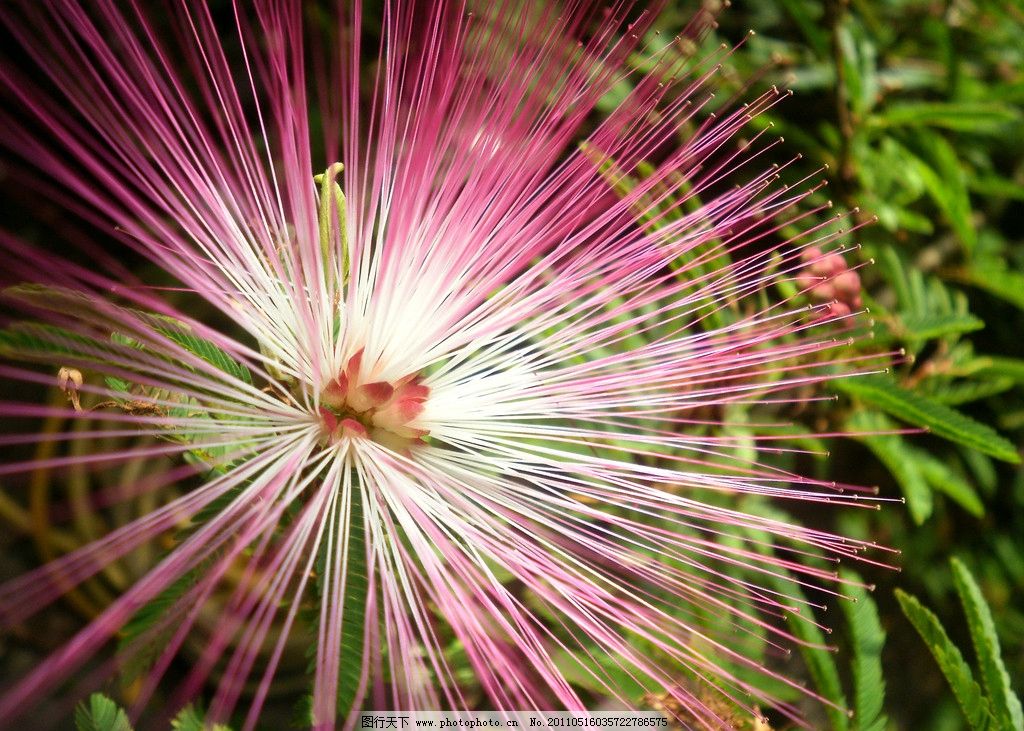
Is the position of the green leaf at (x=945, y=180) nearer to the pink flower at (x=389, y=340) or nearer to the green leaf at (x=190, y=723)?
the pink flower at (x=389, y=340)

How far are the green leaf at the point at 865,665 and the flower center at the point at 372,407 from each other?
0.60 meters

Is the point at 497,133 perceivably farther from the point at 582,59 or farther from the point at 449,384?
the point at 449,384

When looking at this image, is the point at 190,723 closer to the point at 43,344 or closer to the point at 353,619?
the point at 353,619

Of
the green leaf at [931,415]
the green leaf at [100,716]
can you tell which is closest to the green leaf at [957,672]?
the green leaf at [931,415]

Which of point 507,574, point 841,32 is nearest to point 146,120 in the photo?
point 507,574

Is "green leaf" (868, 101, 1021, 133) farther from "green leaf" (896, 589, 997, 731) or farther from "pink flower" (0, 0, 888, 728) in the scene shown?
"green leaf" (896, 589, 997, 731)

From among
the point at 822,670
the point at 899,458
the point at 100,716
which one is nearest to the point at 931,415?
the point at 899,458

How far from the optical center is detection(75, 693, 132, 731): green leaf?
73 cm

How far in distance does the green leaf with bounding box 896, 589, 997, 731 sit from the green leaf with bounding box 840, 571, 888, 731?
57mm

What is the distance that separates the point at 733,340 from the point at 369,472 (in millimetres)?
478

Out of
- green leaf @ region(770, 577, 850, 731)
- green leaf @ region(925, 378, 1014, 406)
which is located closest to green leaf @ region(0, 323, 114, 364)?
green leaf @ region(770, 577, 850, 731)

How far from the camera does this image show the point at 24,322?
0.65 m

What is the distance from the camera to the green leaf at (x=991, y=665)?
904mm

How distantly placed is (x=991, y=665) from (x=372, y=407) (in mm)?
792
